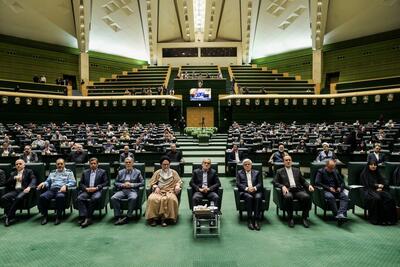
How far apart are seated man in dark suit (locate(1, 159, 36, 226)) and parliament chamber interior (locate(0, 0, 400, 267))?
0.02 m

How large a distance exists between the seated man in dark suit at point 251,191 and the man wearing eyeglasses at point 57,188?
8.87 feet

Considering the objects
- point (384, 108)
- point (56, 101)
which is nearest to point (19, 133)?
point (56, 101)

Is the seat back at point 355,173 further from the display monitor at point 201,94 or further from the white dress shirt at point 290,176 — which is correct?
A: the display monitor at point 201,94

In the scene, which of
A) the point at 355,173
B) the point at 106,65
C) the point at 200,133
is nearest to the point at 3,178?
the point at 355,173

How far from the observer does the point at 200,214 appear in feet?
14.7

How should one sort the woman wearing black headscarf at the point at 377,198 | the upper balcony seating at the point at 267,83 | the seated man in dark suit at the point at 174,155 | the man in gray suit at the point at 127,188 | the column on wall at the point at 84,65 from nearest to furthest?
the woman wearing black headscarf at the point at 377,198
the man in gray suit at the point at 127,188
the seated man in dark suit at the point at 174,155
the upper balcony seating at the point at 267,83
the column on wall at the point at 84,65

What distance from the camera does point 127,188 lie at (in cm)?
542

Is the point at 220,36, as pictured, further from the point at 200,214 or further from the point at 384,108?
the point at 200,214

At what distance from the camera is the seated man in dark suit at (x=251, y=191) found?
497cm

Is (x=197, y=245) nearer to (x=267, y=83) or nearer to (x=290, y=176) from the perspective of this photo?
(x=290, y=176)

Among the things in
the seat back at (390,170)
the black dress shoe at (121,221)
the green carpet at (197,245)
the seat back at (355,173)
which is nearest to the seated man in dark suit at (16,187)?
the green carpet at (197,245)

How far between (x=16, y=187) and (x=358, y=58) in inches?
773

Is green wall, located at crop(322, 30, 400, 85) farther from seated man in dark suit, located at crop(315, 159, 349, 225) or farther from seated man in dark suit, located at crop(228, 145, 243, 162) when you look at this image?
seated man in dark suit, located at crop(315, 159, 349, 225)

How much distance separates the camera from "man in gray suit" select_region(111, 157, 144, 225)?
16.9 feet
